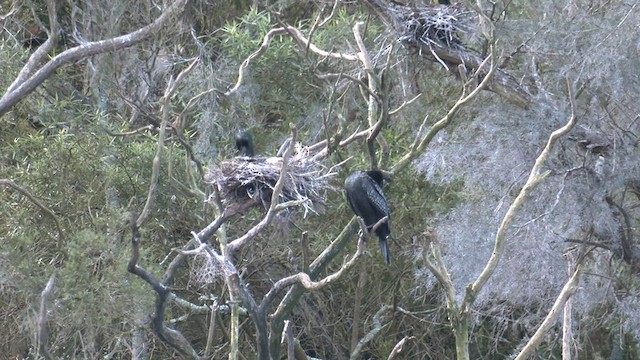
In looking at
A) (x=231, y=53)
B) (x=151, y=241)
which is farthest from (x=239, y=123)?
(x=151, y=241)

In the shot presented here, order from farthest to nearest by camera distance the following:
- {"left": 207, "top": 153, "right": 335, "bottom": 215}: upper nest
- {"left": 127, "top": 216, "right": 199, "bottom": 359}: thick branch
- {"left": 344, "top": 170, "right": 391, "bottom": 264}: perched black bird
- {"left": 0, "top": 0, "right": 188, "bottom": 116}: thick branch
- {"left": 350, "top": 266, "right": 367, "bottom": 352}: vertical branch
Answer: {"left": 350, "top": 266, "right": 367, "bottom": 352}: vertical branch < {"left": 0, "top": 0, "right": 188, "bottom": 116}: thick branch < {"left": 344, "top": 170, "right": 391, "bottom": 264}: perched black bird < {"left": 207, "top": 153, "right": 335, "bottom": 215}: upper nest < {"left": 127, "top": 216, "right": 199, "bottom": 359}: thick branch

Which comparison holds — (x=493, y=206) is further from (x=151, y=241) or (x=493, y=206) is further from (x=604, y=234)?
(x=151, y=241)

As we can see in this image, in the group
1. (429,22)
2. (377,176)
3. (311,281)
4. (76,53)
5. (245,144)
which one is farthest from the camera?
(76,53)

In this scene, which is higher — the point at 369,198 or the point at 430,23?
the point at 430,23

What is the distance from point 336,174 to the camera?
26.8 feet

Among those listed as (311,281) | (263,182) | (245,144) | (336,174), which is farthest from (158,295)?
(245,144)

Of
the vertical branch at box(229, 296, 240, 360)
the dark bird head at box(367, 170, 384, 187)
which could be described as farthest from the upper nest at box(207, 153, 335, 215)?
the vertical branch at box(229, 296, 240, 360)

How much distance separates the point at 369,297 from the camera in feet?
38.2

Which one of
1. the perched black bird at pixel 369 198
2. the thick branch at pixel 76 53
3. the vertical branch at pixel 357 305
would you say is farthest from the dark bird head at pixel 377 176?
the vertical branch at pixel 357 305

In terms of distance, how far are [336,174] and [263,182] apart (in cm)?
118

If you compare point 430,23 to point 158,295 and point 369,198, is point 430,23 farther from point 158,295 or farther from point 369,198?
point 158,295

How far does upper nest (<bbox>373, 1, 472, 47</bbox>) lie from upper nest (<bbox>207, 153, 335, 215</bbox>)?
203 centimetres

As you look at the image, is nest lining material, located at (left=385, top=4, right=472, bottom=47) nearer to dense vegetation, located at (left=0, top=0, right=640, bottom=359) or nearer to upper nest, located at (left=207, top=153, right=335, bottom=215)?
dense vegetation, located at (left=0, top=0, right=640, bottom=359)

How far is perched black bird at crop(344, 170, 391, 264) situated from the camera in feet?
25.2
